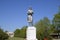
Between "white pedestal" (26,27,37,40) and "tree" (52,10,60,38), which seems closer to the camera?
"white pedestal" (26,27,37,40)

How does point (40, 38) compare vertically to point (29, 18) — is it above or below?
below

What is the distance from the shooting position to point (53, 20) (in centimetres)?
6262

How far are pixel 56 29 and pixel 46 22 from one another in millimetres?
3972

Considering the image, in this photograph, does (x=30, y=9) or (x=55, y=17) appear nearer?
(x=30, y=9)

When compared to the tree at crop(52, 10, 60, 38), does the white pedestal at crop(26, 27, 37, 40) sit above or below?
below

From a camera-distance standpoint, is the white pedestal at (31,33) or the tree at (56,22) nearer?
the white pedestal at (31,33)

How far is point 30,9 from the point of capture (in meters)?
29.3

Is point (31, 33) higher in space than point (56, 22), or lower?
lower

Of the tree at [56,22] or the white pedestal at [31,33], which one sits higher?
the tree at [56,22]

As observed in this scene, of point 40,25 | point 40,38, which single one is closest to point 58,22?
point 40,25

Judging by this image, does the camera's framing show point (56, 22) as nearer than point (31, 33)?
No

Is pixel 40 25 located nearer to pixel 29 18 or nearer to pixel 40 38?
pixel 40 38

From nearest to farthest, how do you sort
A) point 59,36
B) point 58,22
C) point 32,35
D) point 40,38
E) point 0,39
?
point 32,35 → point 40,38 → point 0,39 → point 58,22 → point 59,36

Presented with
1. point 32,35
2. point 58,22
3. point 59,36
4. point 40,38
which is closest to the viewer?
point 32,35
